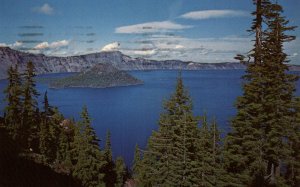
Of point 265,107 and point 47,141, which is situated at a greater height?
point 265,107

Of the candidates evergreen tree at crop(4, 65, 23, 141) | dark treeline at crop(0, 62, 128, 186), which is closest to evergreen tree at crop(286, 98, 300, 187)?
dark treeline at crop(0, 62, 128, 186)

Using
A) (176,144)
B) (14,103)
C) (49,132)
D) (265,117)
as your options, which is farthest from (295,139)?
(49,132)

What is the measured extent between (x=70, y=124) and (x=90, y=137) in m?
26.5

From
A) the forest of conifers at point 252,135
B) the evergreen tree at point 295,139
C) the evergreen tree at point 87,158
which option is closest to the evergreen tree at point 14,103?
the evergreen tree at point 87,158

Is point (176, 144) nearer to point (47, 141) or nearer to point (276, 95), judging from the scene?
point (276, 95)

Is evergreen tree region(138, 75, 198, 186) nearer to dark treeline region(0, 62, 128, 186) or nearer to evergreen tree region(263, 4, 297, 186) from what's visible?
evergreen tree region(263, 4, 297, 186)

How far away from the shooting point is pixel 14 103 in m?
37.3

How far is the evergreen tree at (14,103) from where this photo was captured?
36219mm

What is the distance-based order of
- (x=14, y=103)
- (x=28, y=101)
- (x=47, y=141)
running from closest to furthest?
(x=14, y=103), (x=28, y=101), (x=47, y=141)

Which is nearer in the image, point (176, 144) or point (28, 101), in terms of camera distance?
point (176, 144)

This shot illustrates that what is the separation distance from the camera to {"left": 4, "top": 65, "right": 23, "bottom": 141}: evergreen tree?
3622 cm

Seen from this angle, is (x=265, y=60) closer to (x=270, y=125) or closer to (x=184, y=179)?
(x=270, y=125)

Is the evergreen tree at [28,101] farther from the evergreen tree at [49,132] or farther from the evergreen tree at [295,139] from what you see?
the evergreen tree at [295,139]

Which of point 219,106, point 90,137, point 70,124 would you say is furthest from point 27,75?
point 219,106
